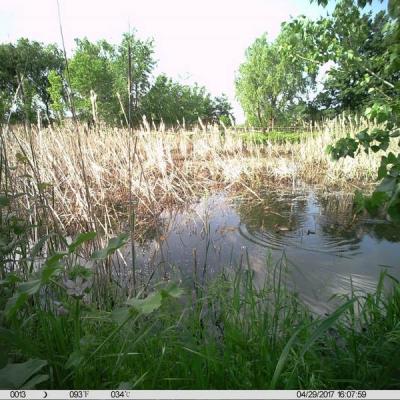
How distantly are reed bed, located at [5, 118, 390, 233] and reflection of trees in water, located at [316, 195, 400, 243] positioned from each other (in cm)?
69

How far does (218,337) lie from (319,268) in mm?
1212

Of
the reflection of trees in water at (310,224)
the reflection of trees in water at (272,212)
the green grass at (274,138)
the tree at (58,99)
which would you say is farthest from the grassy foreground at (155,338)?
the green grass at (274,138)

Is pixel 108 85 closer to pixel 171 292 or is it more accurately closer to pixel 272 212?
pixel 272 212

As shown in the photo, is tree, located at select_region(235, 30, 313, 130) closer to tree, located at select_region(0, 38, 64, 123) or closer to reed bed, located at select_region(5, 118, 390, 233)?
reed bed, located at select_region(5, 118, 390, 233)

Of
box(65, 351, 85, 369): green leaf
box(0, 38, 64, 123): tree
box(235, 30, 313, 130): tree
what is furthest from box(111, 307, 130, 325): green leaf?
box(235, 30, 313, 130): tree

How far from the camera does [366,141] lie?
1.16 meters

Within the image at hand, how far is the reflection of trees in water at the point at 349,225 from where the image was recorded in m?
2.94

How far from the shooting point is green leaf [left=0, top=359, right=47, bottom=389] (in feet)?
2.04

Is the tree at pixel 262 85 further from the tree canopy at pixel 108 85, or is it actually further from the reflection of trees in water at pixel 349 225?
the reflection of trees in water at pixel 349 225

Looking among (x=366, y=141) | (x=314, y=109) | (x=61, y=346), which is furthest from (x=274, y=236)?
(x=314, y=109)

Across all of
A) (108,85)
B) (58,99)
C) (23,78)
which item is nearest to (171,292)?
(23,78)

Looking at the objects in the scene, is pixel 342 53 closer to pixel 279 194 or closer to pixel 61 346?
pixel 61 346

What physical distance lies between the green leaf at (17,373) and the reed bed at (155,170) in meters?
2.25

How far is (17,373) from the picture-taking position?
0.63 meters
